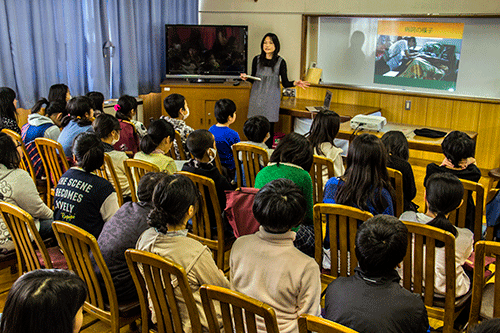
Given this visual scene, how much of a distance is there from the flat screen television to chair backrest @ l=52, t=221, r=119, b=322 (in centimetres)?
428

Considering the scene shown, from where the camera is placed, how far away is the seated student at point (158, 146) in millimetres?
2975

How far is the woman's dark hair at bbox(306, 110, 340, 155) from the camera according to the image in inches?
129

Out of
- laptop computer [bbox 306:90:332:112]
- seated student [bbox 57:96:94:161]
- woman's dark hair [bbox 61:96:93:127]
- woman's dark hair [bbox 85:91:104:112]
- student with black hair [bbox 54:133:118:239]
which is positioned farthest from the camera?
laptop computer [bbox 306:90:332:112]

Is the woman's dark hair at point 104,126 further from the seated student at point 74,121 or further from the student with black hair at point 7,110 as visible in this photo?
the student with black hair at point 7,110

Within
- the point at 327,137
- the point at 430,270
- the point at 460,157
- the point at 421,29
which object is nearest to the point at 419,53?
the point at 421,29

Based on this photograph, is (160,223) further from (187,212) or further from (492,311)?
(492,311)

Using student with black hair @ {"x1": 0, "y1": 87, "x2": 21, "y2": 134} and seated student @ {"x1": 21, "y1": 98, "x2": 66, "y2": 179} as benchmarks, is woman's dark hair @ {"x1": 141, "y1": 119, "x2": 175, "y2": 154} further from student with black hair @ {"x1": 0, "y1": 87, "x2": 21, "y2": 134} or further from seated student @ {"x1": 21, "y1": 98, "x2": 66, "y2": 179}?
student with black hair @ {"x1": 0, "y1": 87, "x2": 21, "y2": 134}

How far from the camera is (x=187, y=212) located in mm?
1814

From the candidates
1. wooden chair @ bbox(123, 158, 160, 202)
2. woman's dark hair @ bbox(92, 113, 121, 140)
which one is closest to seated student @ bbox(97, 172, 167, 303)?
wooden chair @ bbox(123, 158, 160, 202)

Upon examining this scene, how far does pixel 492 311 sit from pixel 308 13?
4799 mm

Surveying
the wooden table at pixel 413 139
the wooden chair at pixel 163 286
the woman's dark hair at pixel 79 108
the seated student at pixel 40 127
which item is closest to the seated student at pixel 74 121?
the woman's dark hair at pixel 79 108

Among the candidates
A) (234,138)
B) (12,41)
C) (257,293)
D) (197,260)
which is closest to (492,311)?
(257,293)

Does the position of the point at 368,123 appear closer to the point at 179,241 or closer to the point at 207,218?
the point at 207,218

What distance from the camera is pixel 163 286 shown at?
5.49ft
